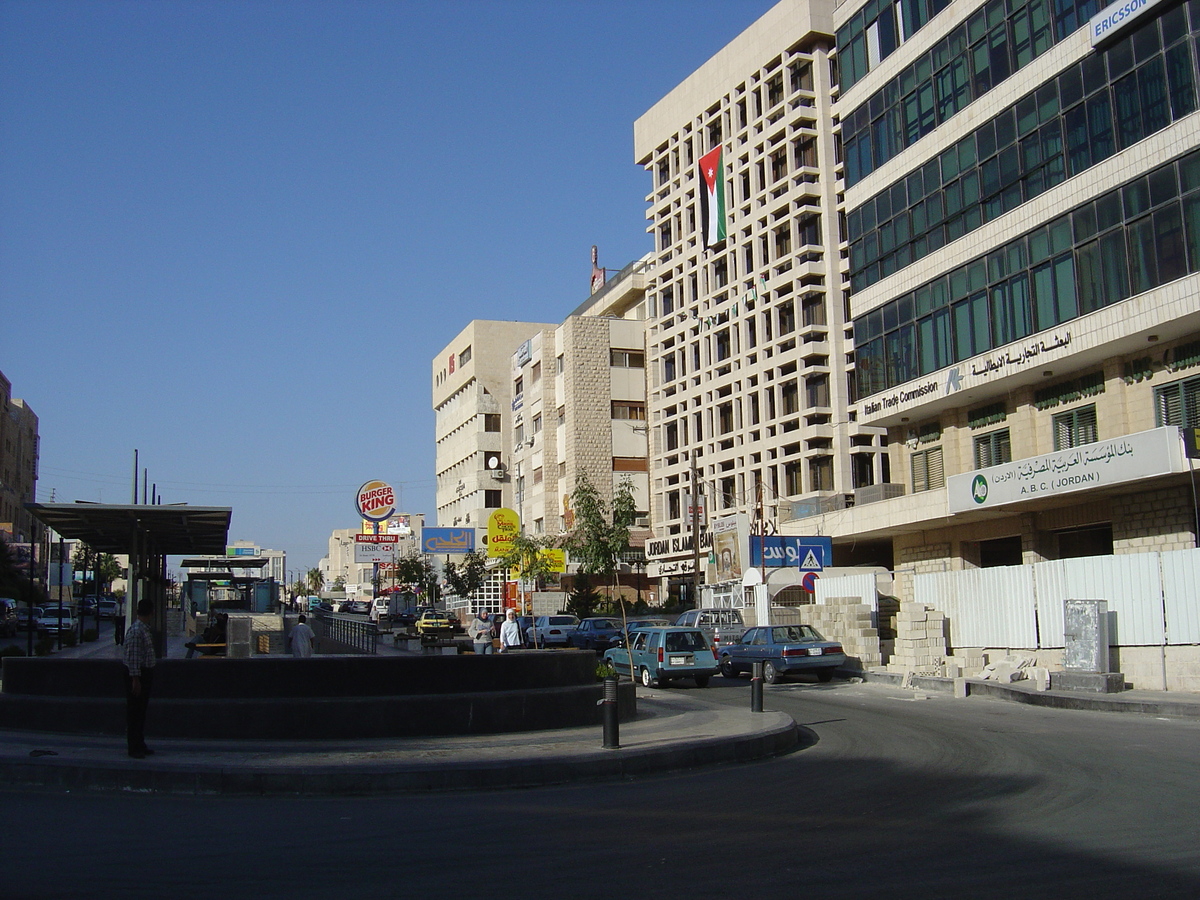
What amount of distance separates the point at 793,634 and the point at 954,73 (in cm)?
2044

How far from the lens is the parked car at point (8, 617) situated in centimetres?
5176

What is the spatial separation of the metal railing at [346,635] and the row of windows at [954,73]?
25.1 metres

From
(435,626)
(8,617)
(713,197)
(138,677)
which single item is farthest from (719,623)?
(8,617)

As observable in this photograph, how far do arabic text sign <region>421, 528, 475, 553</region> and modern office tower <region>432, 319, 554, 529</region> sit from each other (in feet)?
24.5

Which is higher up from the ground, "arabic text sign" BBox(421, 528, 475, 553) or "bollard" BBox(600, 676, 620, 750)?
"arabic text sign" BBox(421, 528, 475, 553)

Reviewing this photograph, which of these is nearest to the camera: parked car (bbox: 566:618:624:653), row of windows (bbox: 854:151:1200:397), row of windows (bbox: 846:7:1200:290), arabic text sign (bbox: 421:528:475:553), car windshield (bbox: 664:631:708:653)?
car windshield (bbox: 664:631:708:653)

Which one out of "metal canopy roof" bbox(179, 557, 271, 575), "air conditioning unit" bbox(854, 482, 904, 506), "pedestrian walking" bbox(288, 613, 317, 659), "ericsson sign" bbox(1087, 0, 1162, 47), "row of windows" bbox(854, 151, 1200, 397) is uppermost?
"ericsson sign" bbox(1087, 0, 1162, 47)

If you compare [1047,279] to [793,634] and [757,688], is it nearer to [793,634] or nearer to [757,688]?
[793,634]

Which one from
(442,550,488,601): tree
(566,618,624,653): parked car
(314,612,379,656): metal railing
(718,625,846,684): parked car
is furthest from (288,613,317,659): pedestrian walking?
(442,550,488,601): tree

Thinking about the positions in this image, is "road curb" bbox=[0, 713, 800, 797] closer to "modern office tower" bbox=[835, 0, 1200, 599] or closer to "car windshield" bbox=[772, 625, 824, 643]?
"car windshield" bbox=[772, 625, 824, 643]

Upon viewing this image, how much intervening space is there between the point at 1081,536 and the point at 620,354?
46523 mm

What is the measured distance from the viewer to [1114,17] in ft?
99.0

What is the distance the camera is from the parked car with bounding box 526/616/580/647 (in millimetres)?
46375

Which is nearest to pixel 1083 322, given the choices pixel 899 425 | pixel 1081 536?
pixel 1081 536
